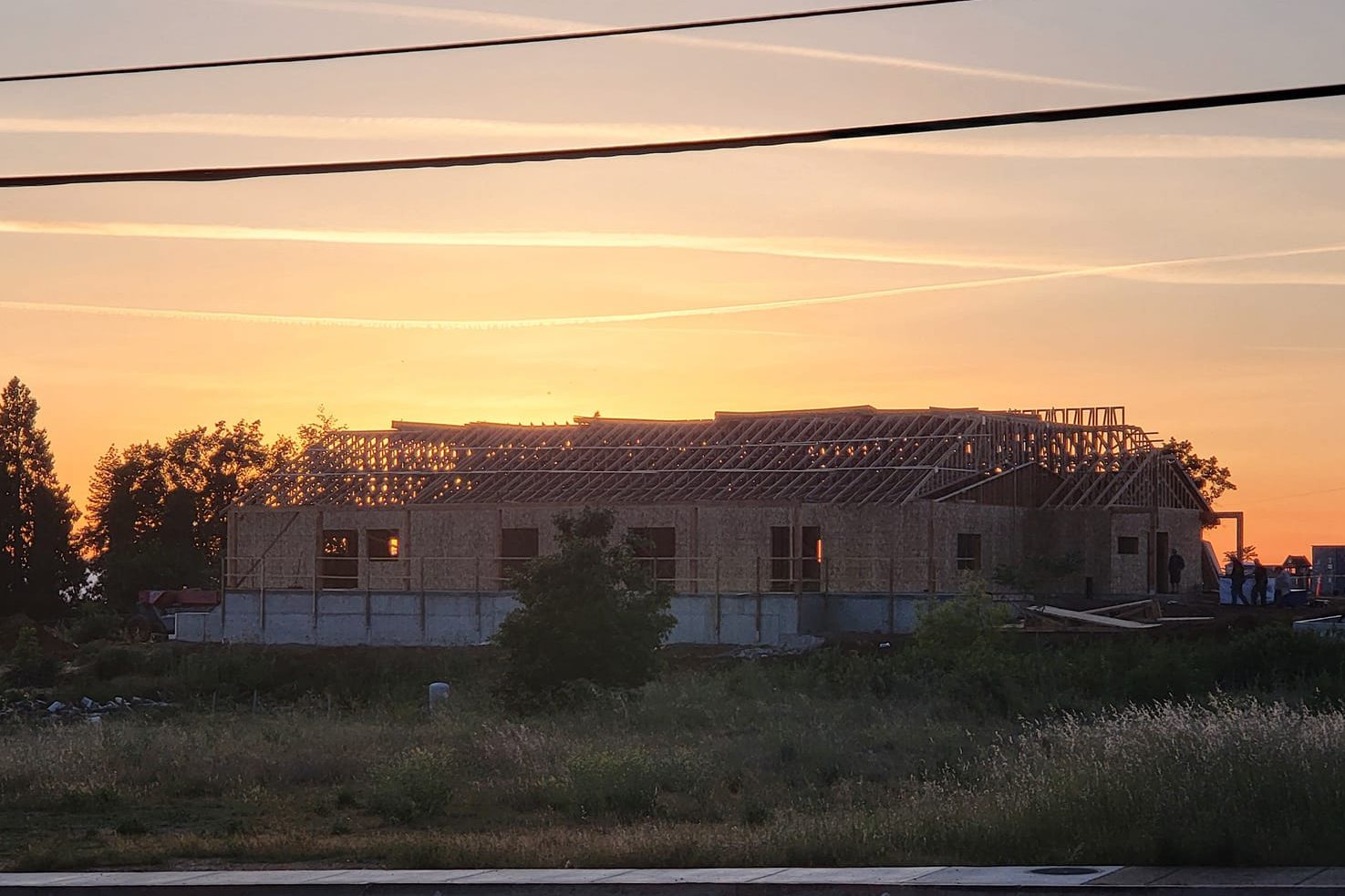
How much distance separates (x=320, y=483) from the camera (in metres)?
58.8

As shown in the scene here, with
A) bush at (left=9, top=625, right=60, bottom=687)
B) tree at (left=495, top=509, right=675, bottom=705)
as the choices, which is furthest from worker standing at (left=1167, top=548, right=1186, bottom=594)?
bush at (left=9, top=625, right=60, bottom=687)

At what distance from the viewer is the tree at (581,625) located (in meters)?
32.2

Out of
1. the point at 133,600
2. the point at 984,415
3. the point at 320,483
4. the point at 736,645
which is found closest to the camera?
the point at 736,645

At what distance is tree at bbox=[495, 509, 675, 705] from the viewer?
32.2m

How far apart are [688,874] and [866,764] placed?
8573 mm

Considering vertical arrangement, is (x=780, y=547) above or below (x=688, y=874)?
above

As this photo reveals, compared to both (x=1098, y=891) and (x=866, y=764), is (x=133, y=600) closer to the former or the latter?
(x=866, y=764)

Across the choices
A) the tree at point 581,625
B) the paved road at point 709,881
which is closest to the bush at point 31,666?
the tree at point 581,625

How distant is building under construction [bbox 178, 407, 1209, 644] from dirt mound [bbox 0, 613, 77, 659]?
3.64m

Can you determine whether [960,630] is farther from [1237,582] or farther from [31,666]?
[31,666]

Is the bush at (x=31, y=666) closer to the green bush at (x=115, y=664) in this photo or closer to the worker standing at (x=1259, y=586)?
the green bush at (x=115, y=664)

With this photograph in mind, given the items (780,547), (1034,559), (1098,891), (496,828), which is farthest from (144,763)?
(1034,559)

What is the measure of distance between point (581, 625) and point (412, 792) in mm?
12363

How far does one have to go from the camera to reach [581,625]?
32406mm
